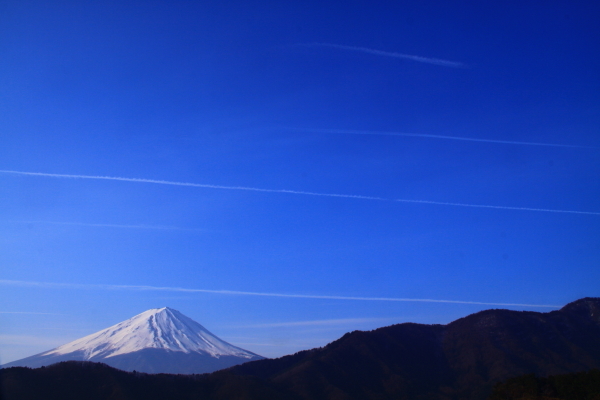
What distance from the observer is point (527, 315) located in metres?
120

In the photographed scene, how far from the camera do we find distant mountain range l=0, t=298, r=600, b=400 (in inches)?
2896

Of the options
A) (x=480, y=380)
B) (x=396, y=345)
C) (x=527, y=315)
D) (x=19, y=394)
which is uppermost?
(x=527, y=315)

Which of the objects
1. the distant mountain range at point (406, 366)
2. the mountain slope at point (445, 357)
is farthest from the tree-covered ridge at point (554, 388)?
the mountain slope at point (445, 357)

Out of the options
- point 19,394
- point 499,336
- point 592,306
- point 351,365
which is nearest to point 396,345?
point 351,365

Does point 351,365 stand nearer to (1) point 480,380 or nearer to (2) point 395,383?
(2) point 395,383

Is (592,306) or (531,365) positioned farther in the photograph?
(592,306)

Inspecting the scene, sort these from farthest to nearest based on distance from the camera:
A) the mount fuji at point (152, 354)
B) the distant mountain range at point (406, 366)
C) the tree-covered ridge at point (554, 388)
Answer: the mount fuji at point (152, 354) < the distant mountain range at point (406, 366) < the tree-covered ridge at point (554, 388)

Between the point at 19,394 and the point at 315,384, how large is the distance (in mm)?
46915

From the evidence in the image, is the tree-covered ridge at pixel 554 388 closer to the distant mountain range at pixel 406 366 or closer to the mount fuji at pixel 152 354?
the distant mountain range at pixel 406 366

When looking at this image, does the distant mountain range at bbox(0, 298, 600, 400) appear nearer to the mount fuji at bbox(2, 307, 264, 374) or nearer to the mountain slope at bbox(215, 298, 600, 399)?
the mountain slope at bbox(215, 298, 600, 399)

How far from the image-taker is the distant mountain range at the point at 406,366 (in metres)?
73.6

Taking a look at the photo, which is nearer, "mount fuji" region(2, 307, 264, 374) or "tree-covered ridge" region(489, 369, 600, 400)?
"tree-covered ridge" region(489, 369, 600, 400)

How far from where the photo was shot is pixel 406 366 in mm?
101938

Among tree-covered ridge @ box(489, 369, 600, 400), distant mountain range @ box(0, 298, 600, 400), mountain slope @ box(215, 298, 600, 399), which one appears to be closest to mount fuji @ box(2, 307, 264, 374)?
mountain slope @ box(215, 298, 600, 399)
